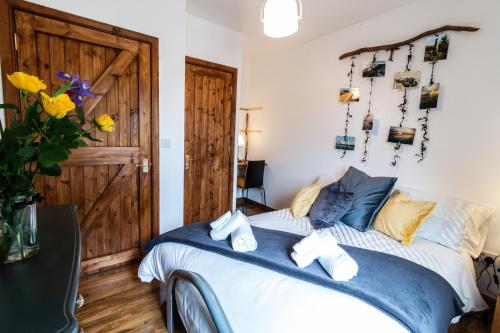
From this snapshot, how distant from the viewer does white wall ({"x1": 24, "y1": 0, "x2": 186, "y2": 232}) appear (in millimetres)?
2148

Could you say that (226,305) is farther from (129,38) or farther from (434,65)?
(434,65)

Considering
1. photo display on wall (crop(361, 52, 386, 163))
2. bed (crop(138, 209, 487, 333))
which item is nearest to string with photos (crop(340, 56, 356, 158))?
Result: photo display on wall (crop(361, 52, 386, 163))

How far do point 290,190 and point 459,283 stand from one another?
2.30 meters

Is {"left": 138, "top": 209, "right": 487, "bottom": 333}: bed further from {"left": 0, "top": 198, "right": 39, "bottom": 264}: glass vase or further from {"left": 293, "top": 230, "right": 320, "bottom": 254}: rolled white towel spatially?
{"left": 0, "top": 198, "right": 39, "bottom": 264}: glass vase

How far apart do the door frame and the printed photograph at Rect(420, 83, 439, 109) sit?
98.4 inches

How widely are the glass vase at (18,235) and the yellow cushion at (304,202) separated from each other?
6.42 feet

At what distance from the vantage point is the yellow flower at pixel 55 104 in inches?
27.1

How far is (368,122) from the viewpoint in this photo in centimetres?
274

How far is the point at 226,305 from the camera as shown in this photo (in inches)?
46.3

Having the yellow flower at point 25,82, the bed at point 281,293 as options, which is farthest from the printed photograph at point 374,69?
the yellow flower at point 25,82

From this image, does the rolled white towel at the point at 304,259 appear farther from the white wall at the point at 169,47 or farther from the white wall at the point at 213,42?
the white wall at the point at 213,42

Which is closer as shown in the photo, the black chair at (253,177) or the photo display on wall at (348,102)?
the photo display on wall at (348,102)

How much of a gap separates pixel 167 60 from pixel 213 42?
0.85 meters

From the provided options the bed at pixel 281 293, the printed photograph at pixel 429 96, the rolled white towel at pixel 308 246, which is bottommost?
the bed at pixel 281 293
